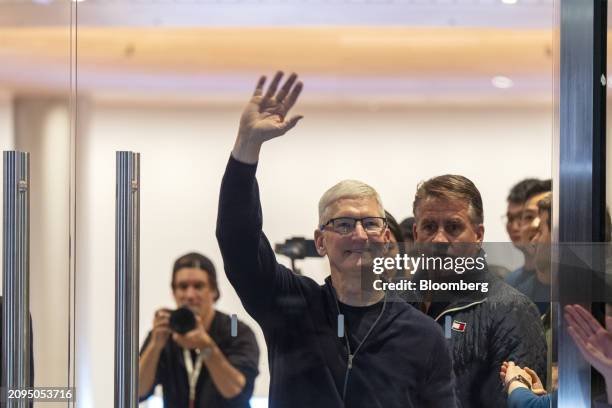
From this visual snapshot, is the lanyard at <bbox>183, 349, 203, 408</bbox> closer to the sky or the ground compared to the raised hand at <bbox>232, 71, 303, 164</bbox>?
closer to the ground

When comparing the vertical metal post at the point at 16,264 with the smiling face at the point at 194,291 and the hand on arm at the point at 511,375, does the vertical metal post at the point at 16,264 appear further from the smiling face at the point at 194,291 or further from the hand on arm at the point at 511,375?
the hand on arm at the point at 511,375

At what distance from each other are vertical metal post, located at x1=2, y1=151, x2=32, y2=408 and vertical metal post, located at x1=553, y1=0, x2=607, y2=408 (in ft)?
4.22

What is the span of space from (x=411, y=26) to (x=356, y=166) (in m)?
0.36

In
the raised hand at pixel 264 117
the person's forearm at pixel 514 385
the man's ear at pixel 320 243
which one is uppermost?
the raised hand at pixel 264 117

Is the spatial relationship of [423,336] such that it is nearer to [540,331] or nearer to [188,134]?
[540,331]

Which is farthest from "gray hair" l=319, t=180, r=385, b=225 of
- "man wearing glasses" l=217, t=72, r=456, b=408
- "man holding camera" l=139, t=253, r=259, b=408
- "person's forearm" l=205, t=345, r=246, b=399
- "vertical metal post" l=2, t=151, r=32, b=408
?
"vertical metal post" l=2, t=151, r=32, b=408

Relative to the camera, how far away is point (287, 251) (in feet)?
6.72

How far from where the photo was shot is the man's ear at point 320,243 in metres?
2.05

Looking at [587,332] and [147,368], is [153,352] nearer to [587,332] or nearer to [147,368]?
[147,368]

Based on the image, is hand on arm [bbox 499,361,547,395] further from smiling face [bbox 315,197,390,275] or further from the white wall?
smiling face [bbox 315,197,390,275]

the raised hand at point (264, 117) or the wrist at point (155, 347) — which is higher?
the raised hand at point (264, 117)

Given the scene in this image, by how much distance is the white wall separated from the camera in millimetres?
2031

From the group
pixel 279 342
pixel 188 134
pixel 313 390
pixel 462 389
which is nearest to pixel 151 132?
pixel 188 134

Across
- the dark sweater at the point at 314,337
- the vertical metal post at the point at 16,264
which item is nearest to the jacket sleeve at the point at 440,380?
the dark sweater at the point at 314,337
